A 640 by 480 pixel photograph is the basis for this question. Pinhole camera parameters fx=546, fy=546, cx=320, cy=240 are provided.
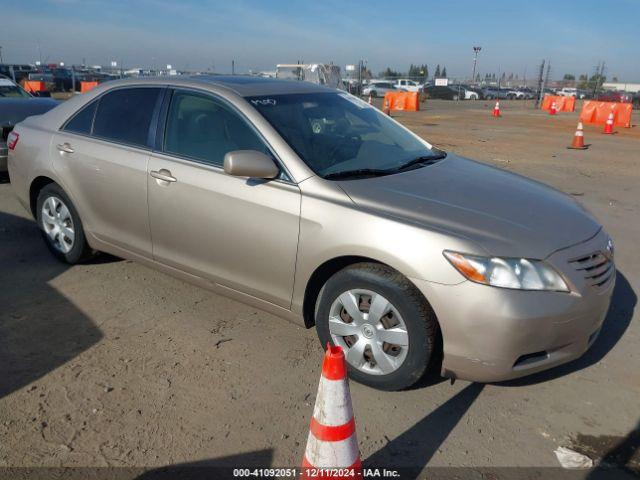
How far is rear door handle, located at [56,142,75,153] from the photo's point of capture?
14.7 ft

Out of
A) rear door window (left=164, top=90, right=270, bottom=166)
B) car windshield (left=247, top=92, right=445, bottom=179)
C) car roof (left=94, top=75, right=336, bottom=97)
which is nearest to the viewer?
car windshield (left=247, top=92, right=445, bottom=179)

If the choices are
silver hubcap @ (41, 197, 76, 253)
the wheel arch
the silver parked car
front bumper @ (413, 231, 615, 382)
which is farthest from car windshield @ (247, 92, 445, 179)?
the silver parked car

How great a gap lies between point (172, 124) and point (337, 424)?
264cm

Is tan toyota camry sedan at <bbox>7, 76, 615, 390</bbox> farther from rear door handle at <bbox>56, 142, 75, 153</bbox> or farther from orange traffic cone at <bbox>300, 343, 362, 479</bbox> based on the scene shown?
orange traffic cone at <bbox>300, 343, 362, 479</bbox>

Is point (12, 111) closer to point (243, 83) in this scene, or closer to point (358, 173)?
point (243, 83)

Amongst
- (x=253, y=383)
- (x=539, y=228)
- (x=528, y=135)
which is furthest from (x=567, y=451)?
(x=528, y=135)

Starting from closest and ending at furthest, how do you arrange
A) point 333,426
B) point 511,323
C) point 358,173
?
point 333,426 < point 511,323 < point 358,173

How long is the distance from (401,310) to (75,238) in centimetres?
310

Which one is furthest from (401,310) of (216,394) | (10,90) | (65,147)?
(10,90)

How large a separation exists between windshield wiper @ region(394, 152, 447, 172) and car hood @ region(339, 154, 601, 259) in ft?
0.28

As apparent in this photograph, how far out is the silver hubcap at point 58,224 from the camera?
469 centimetres

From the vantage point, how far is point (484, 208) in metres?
3.14

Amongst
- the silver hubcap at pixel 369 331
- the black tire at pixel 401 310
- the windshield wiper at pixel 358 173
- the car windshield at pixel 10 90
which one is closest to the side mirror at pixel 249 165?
the windshield wiper at pixel 358 173

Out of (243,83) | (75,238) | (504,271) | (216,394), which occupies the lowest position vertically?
(216,394)
